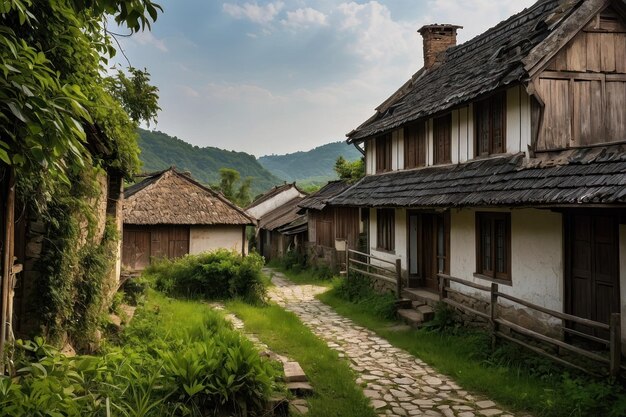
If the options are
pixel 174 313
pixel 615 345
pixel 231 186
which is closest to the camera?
pixel 615 345

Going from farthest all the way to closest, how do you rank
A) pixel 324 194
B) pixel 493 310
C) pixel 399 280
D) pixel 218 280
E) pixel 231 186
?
1. pixel 231 186
2. pixel 324 194
3. pixel 218 280
4. pixel 399 280
5. pixel 493 310

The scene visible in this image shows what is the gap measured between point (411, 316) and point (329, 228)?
455 inches

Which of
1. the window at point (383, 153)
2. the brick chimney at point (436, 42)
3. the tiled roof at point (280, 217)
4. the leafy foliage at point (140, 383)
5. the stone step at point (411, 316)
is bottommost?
the stone step at point (411, 316)

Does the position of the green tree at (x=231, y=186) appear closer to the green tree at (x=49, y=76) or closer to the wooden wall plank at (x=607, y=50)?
the wooden wall plank at (x=607, y=50)

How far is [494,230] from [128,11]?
8.17 meters

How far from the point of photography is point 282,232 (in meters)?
26.5

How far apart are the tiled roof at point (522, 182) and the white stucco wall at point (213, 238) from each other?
36.4ft

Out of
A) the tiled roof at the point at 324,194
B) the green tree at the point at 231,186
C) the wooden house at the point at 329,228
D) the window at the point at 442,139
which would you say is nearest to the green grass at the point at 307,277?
the wooden house at the point at 329,228

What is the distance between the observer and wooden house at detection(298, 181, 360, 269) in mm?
19484

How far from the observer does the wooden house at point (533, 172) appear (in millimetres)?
6824

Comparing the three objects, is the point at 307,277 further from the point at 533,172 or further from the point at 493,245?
the point at 533,172

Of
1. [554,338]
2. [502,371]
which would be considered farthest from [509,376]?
[554,338]

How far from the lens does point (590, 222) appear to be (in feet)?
22.9

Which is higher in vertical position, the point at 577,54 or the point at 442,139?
the point at 577,54
